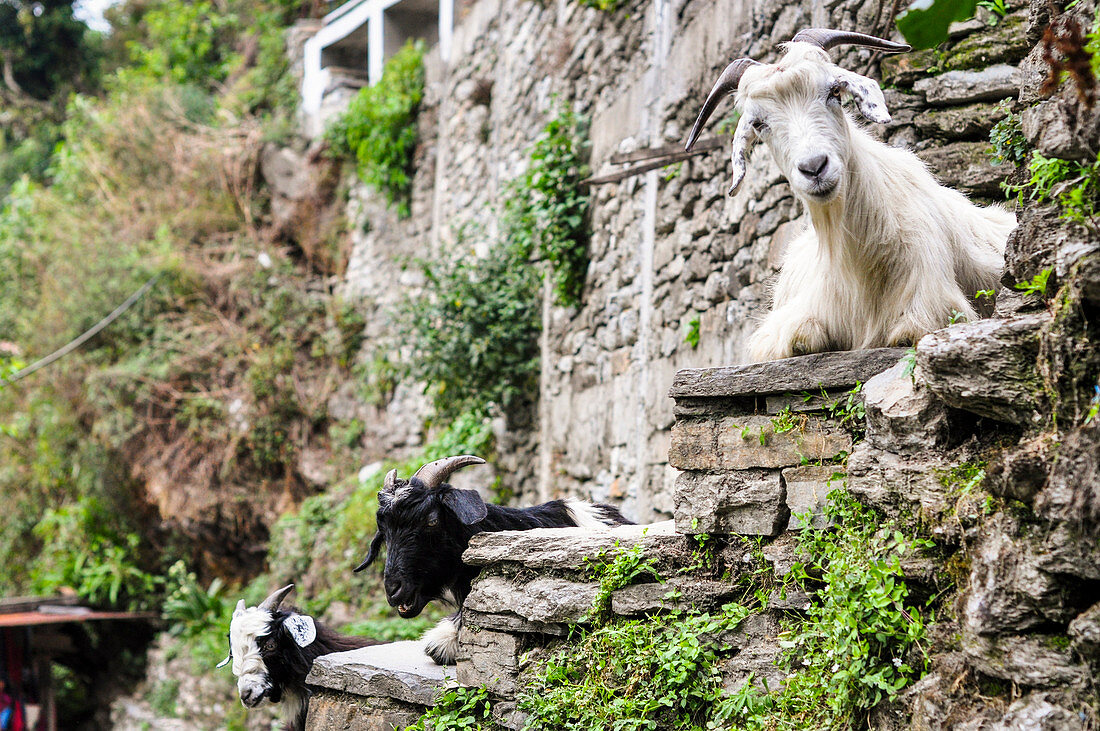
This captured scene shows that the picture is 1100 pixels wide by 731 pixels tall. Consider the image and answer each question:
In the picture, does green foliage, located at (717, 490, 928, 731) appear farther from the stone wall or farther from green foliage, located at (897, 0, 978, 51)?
the stone wall

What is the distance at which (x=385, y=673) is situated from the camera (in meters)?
3.69

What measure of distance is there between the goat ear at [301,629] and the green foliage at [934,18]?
11.9 ft

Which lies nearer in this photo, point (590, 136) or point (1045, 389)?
point (1045, 389)

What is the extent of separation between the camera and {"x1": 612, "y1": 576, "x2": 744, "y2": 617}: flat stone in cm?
304

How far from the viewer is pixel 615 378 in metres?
6.87

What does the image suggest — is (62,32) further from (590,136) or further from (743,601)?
(743,601)

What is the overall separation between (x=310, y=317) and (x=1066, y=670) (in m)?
12.0

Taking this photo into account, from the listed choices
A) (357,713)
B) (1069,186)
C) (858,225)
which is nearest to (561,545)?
(357,713)

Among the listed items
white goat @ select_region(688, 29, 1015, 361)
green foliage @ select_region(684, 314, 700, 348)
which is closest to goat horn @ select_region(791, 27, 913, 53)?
white goat @ select_region(688, 29, 1015, 361)

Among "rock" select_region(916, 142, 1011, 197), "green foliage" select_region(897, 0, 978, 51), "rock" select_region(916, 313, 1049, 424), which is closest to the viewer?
"green foliage" select_region(897, 0, 978, 51)

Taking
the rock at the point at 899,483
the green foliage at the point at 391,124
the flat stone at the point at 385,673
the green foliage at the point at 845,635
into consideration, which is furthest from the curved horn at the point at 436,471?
the green foliage at the point at 391,124

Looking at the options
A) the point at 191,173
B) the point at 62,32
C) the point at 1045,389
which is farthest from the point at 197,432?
the point at 62,32

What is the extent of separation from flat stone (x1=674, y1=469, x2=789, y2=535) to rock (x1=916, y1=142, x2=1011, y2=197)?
5.85ft

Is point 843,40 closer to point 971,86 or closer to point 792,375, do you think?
point 971,86
